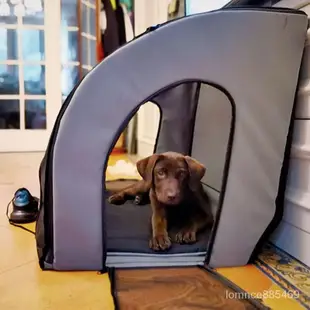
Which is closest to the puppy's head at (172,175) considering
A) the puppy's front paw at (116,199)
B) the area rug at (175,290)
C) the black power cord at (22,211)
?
the area rug at (175,290)

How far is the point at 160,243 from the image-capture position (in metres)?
1.21

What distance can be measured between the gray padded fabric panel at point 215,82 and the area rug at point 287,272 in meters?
0.09

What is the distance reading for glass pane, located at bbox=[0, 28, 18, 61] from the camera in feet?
13.3

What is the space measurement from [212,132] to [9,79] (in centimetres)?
292

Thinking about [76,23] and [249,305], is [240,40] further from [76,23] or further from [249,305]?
[76,23]

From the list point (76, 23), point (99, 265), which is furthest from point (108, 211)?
point (76, 23)

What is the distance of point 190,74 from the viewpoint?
3.57ft

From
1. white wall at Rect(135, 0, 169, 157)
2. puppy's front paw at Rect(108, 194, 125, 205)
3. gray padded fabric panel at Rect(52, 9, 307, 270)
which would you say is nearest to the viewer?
gray padded fabric panel at Rect(52, 9, 307, 270)

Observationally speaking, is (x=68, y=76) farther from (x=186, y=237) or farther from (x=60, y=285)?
(x=60, y=285)

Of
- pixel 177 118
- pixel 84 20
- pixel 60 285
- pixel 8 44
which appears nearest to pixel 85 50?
pixel 84 20

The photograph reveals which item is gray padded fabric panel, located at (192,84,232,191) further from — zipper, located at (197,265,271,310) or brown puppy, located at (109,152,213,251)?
zipper, located at (197,265,271,310)

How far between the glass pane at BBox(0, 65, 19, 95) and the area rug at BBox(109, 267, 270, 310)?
331 centimetres

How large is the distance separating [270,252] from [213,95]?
682 mm

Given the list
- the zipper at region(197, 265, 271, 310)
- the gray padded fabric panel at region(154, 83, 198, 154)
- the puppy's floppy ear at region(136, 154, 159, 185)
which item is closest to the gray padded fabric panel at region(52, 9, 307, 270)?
the zipper at region(197, 265, 271, 310)
